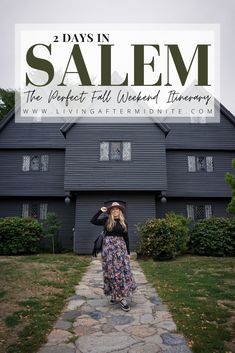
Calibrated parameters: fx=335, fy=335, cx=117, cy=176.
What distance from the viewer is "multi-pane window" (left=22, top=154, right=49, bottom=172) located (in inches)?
866

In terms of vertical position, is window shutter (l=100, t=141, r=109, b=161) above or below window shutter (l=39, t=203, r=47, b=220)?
above

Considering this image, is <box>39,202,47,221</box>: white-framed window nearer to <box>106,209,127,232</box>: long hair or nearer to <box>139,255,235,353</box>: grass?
<box>139,255,235,353</box>: grass

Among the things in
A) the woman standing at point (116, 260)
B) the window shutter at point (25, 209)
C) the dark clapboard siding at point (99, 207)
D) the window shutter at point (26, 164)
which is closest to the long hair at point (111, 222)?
the woman standing at point (116, 260)

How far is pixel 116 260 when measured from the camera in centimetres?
691

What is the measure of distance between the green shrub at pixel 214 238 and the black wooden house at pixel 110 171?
316 cm

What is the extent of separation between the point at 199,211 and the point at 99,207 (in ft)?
22.3

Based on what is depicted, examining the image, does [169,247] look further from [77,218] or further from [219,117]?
[219,117]

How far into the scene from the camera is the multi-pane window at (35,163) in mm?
22000

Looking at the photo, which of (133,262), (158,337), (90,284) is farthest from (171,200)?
(158,337)

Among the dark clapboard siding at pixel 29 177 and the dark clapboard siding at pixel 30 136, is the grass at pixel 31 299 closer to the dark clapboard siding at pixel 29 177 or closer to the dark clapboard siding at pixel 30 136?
the dark clapboard siding at pixel 29 177

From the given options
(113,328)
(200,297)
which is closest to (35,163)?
(200,297)

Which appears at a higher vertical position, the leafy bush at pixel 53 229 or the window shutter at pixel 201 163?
the window shutter at pixel 201 163

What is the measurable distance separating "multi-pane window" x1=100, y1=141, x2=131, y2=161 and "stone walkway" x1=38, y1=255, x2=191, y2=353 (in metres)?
11.7

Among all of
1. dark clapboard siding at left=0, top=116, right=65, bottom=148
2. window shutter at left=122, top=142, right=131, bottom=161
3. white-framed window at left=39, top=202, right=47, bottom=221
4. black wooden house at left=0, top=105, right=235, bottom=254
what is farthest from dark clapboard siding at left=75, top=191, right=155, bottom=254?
dark clapboard siding at left=0, top=116, right=65, bottom=148
